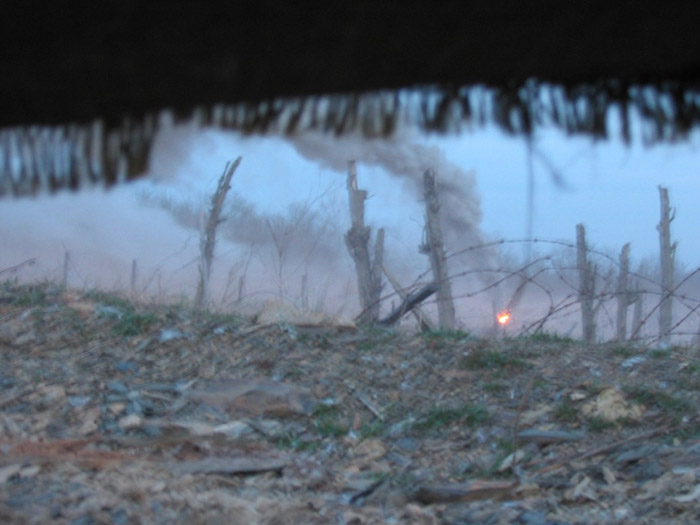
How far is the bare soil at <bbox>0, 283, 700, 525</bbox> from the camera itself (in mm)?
3471

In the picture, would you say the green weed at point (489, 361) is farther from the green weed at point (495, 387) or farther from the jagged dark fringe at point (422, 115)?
the jagged dark fringe at point (422, 115)

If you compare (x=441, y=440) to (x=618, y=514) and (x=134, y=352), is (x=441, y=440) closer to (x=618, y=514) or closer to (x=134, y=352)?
(x=618, y=514)

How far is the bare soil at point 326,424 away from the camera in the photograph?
3.47m

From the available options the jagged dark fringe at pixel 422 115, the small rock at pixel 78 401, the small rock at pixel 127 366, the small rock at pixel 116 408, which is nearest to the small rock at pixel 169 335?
the small rock at pixel 127 366

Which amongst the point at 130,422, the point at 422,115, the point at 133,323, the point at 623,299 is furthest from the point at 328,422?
the point at 623,299

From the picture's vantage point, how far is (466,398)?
503 cm

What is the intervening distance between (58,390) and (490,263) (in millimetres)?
3975

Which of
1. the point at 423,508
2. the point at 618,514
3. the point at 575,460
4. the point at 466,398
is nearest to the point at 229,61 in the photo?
the point at 423,508

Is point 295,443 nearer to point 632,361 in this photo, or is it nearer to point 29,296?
point 632,361

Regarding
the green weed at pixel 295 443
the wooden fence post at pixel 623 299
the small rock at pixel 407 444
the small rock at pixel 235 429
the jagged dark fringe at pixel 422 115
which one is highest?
the jagged dark fringe at pixel 422 115

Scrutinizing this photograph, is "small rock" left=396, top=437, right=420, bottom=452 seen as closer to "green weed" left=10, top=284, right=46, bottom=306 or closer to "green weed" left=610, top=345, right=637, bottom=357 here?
"green weed" left=610, top=345, right=637, bottom=357

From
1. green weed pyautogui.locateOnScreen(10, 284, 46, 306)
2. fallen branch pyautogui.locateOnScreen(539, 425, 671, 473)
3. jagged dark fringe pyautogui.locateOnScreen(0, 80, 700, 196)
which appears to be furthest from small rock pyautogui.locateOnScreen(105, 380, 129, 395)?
jagged dark fringe pyautogui.locateOnScreen(0, 80, 700, 196)

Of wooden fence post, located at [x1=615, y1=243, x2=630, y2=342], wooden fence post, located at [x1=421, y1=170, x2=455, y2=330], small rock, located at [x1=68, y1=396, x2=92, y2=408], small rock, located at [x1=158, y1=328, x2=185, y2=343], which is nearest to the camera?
small rock, located at [x1=68, y1=396, x2=92, y2=408]

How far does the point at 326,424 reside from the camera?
4.64 m
